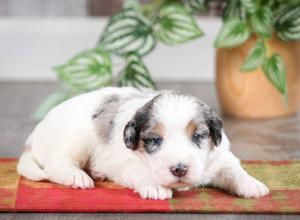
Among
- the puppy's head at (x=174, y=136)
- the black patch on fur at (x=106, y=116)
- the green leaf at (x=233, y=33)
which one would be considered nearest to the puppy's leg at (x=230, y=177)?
the puppy's head at (x=174, y=136)

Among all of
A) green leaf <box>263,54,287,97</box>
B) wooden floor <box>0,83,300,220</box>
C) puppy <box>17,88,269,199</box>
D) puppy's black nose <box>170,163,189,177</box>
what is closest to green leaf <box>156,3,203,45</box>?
green leaf <box>263,54,287,97</box>

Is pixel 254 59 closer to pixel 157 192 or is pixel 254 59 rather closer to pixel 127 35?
pixel 127 35

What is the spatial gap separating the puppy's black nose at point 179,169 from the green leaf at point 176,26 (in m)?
1.16

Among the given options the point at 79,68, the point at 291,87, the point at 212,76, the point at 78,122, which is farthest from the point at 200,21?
the point at 78,122

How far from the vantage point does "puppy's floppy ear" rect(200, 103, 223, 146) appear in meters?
1.89

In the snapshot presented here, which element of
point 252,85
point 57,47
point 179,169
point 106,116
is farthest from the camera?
point 57,47

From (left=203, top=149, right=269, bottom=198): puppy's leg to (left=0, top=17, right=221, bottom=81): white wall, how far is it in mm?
2598

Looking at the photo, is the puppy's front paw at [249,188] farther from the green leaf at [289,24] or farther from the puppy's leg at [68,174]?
the green leaf at [289,24]

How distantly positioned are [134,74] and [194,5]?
1.64 ft

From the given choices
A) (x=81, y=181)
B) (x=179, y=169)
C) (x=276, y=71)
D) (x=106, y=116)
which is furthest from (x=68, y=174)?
(x=276, y=71)

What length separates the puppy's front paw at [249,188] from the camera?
189 centimetres

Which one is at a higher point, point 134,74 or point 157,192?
point 134,74

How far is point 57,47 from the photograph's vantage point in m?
4.60

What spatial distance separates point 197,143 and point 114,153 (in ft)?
1.04
